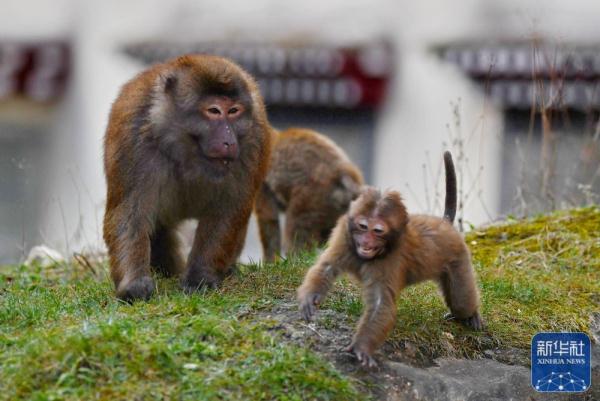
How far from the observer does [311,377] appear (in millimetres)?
5863

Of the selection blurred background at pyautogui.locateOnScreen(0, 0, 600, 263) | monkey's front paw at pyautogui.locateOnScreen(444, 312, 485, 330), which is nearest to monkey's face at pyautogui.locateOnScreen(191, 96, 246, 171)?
monkey's front paw at pyautogui.locateOnScreen(444, 312, 485, 330)

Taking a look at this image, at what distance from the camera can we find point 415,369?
635 centimetres

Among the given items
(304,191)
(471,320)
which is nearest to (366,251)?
(471,320)

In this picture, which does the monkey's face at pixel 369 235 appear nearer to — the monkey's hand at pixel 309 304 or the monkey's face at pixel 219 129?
the monkey's hand at pixel 309 304

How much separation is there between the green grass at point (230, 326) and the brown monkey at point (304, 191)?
2.17 m

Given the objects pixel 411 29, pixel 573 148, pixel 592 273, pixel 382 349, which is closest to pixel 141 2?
pixel 411 29

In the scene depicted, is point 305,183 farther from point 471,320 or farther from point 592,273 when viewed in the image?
point 471,320

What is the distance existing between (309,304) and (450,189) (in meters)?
1.53

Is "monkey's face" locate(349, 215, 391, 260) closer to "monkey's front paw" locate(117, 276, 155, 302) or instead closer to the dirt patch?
the dirt patch

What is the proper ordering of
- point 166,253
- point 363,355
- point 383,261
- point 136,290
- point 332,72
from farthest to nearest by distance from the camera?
point 332,72
point 166,253
point 136,290
point 383,261
point 363,355

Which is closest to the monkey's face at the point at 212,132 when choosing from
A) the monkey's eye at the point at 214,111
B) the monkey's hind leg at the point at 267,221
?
the monkey's eye at the point at 214,111

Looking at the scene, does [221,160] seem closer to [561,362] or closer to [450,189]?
[450,189]

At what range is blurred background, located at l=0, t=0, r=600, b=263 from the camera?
17.2m

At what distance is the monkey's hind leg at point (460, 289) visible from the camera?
6.71 m
